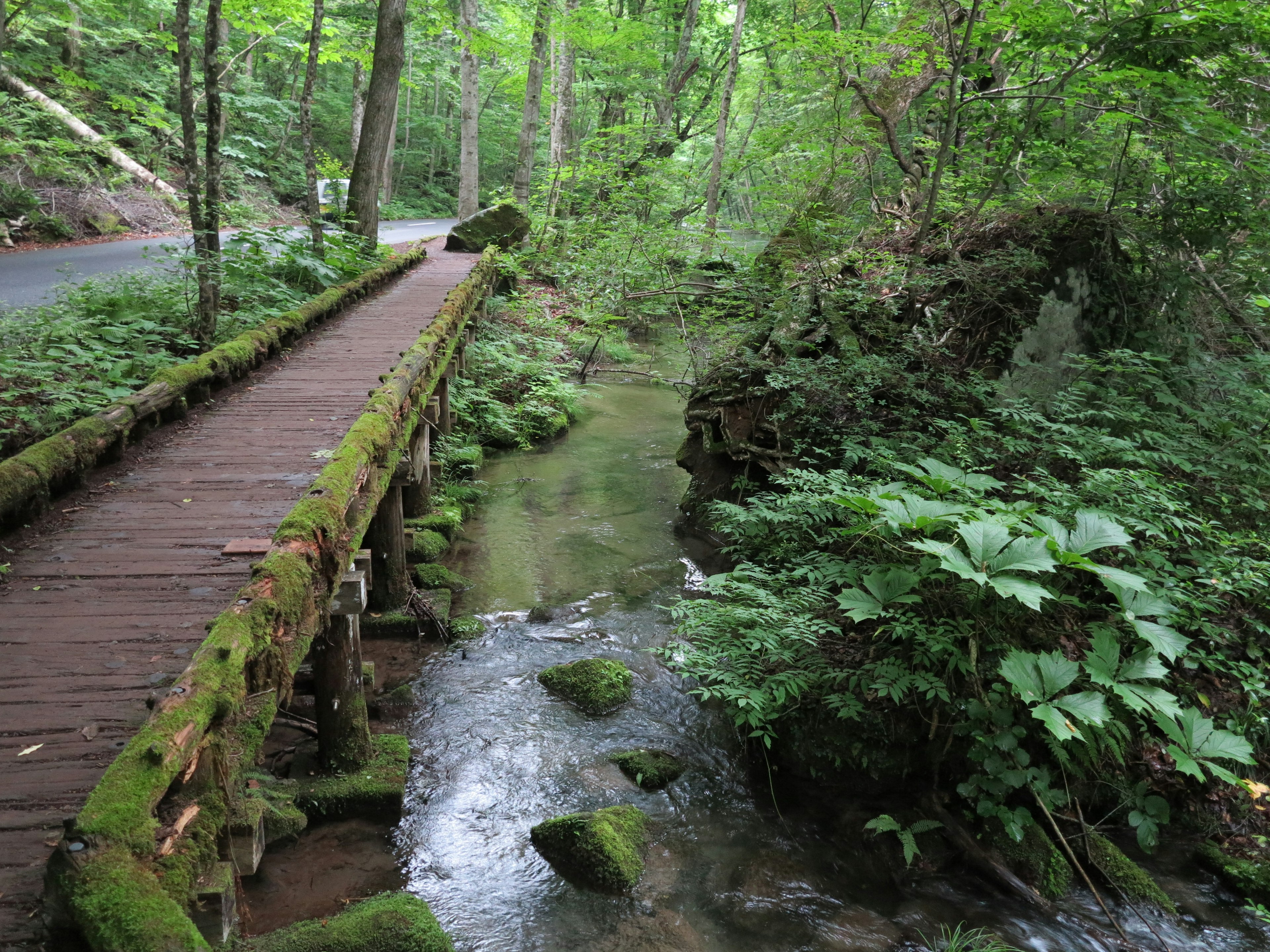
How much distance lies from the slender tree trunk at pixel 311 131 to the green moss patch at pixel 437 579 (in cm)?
722

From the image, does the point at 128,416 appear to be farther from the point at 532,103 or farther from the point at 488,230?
the point at 532,103

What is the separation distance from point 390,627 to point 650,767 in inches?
122

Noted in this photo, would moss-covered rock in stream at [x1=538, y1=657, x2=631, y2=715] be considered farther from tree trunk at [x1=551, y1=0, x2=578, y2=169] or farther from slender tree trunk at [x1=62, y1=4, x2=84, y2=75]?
slender tree trunk at [x1=62, y1=4, x2=84, y2=75]

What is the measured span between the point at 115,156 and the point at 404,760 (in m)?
21.1

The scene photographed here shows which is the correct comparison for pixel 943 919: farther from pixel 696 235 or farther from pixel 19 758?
pixel 696 235

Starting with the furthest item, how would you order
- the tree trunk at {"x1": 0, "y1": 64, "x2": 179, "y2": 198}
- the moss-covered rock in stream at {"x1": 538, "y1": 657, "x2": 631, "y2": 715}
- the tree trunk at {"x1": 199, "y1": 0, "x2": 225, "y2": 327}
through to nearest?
the tree trunk at {"x1": 0, "y1": 64, "x2": 179, "y2": 198}, the tree trunk at {"x1": 199, "y1": 0, "x2": 225, "y2": 327}, the moss-covered rock in stream at {"x1": 538, "y1": 657, "x2": 631, "y2": 715}

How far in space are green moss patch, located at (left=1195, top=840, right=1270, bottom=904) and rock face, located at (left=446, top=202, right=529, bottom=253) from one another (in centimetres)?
1873

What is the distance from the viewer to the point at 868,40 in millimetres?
8836

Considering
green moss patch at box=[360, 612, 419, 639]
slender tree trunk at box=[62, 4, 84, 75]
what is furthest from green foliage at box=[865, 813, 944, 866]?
slender tree trunk at box=[62, 4, 84, 75]

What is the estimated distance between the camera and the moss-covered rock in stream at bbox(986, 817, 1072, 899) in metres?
4.77

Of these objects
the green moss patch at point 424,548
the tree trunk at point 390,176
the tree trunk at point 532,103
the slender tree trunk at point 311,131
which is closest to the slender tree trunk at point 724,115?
the tree trunk at point 532,103

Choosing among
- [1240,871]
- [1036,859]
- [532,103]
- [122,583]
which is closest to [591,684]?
[1036,859]

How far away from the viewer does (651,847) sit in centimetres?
512

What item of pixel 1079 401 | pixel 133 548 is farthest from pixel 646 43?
pixel 133 548
